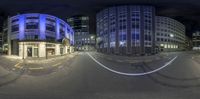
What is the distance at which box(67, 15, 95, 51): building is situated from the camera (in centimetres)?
479

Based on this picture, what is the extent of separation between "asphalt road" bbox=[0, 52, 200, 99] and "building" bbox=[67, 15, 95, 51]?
657 mm

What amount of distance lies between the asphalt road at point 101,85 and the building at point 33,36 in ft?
2.23

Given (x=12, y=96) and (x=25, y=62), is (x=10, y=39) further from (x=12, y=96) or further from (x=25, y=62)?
(x=12, y=96)

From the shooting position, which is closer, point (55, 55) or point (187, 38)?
point (55, 55)

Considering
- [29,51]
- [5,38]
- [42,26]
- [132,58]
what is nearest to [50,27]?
[42,26]

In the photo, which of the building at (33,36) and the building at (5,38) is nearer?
the building at (33,36)

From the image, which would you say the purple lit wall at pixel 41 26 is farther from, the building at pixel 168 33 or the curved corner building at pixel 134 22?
the building at pixel 168 33

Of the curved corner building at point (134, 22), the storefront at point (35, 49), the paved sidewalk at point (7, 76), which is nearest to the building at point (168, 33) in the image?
the curved corner building at point (134, 22)

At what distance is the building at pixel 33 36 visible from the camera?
137 inches

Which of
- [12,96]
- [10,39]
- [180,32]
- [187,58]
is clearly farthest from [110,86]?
[187,58]

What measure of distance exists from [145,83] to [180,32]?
6.89 feet

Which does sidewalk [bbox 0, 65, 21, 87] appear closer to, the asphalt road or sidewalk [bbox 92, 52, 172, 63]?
the asphalt road

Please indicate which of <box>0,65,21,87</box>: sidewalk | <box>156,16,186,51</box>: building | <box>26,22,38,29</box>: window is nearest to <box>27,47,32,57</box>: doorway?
<box>26,22,38,29</box>: window

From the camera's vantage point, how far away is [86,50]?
4914mm
